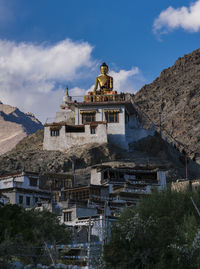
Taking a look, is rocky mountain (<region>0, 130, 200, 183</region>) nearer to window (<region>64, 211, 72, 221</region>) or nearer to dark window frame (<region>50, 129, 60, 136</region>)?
dark window frame (<region>50, 129, 60, 136</region>)

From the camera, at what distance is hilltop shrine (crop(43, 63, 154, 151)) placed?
73125mm

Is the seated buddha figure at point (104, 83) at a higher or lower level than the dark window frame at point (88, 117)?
higher

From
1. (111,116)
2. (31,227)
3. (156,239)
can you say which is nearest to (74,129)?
(111,116)

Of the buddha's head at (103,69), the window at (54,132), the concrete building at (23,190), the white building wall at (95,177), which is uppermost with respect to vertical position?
the buddha's head at (103,69)

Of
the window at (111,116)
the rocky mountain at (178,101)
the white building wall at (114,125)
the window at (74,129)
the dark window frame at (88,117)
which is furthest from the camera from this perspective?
the rocky mountain at (178,101)

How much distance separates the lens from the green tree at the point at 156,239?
83.8ft

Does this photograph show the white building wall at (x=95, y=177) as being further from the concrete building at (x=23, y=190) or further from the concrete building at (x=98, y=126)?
the concrete building at (x=98, y=126)

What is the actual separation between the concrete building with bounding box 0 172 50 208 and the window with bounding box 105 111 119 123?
20659 millimetres

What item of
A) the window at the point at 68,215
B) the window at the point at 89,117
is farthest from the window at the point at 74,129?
the window at the point at 68,215

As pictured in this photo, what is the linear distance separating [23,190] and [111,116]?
25.5m

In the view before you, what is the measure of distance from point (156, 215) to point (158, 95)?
136422 mm

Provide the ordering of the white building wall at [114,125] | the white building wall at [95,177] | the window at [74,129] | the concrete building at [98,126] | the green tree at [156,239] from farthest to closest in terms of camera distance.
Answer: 1. the window at [74,129]
2. the white building wall at [114,125]
3. the concrete building at [98,126]
4. the white building wall at [95,177]
5. the green tree at [156,239]

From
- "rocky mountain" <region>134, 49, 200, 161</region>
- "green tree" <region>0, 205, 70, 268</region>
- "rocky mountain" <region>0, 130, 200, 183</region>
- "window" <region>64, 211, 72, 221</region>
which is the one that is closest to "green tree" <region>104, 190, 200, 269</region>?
"green tree" <region>0, 205, 70, 268</region>

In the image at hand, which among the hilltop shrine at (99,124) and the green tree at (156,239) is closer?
the green tree at (156,239)
